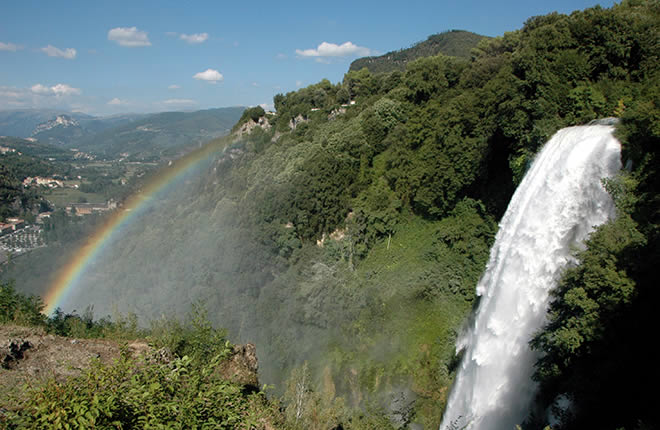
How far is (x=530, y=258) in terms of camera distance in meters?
14.0

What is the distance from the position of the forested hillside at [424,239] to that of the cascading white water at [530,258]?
0.88 meters

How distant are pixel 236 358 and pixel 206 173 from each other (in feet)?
168

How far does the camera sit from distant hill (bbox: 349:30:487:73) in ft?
302

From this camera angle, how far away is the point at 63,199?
4151 inches

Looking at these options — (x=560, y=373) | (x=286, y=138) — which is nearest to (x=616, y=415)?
(x=560, y=373)

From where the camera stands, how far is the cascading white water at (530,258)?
12789mm

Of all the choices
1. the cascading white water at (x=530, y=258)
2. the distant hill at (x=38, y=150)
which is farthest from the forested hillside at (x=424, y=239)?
the distant hill at (x=38, y=150)

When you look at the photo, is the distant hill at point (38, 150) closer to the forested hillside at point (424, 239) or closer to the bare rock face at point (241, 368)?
the forested hillside at point (424, 239)

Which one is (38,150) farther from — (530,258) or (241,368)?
(530,258)

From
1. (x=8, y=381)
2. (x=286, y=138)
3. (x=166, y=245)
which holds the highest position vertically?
(x=286, y=138)

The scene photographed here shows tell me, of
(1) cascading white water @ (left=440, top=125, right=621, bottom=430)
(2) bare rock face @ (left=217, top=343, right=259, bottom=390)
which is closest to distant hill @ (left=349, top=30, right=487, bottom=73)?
(1) cascading white water @ (left=440, top=125, right=621, bottom=430)

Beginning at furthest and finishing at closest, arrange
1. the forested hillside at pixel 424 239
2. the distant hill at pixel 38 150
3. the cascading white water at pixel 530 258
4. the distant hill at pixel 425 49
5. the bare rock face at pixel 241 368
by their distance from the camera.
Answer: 1. the distant hill at pixel 38 150
2. the distant hill at pixel 425 49
3. the cascading white water at pixel 530 258
4. the bare rock face at pixel 241 368
5. the forested hillside at pixel 424 239

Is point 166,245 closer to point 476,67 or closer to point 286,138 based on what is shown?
point 286,138

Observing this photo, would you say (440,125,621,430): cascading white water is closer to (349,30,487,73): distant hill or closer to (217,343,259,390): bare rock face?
(217,343,259,390): bare rock face
